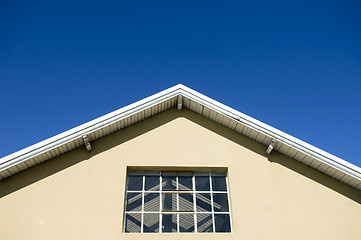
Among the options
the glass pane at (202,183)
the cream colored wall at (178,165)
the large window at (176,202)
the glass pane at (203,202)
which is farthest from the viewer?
the glass pane at (202,183)

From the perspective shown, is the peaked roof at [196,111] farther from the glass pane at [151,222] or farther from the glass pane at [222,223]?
the glass pane at [151,222]

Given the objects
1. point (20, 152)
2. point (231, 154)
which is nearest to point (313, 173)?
point (231, 154)

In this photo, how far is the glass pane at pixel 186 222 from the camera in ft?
32.0

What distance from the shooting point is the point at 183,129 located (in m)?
11.3

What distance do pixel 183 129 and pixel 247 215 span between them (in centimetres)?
328

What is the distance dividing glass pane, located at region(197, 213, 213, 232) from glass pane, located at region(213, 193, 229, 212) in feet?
1.07

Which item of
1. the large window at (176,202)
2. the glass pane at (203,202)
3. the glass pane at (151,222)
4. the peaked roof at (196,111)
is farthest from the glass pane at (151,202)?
the peaked roof at (196,111)

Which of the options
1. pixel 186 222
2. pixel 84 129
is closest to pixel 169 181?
pixel 186 222

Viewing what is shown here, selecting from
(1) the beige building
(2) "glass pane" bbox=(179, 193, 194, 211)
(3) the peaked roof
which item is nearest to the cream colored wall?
(1) the beige building

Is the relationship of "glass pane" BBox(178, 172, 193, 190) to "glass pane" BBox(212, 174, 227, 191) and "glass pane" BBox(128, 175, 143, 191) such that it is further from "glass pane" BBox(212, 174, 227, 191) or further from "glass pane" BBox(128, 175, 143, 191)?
"glass pane" BBox(128, 175, 143, 191)

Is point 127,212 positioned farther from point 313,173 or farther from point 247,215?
point 313,173

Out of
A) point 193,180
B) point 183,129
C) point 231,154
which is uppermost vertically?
point 183,129

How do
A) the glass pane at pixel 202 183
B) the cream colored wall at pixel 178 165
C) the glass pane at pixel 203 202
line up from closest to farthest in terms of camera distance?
the cream colored wall at pixel 178 165
the glass pane at pixel 203 202
the glass pane at pixel 202 183

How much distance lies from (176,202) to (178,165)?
107cm
